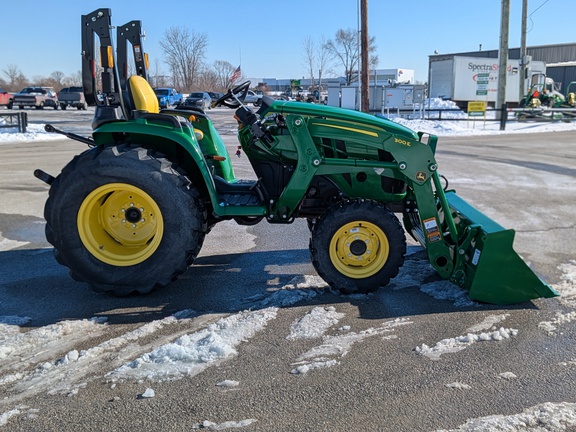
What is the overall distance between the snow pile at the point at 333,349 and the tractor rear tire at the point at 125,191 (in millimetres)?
1367

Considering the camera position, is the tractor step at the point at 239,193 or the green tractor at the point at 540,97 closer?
the tractor step at the point at 239,193

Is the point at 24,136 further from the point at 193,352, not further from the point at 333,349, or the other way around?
the point at 333,349

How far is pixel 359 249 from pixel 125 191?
199 centimetres

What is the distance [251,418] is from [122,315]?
1.78 meters

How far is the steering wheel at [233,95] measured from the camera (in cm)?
505

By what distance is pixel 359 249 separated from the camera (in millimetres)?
4516

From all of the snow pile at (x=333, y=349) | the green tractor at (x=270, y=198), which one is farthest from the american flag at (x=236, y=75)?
the snow pile at (x=333, y=349)

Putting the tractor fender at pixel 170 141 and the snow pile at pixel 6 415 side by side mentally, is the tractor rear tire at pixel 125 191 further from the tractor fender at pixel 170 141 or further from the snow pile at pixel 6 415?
the snow pile at pixel 6 415

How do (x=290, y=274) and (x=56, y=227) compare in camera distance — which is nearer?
(x=56, y=227)

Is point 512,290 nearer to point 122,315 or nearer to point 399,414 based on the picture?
point 399,414

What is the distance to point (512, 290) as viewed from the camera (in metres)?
4.33

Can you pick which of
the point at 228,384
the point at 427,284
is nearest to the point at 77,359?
the point at 228,384

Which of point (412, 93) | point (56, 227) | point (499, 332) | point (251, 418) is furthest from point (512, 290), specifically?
point (412, 93)

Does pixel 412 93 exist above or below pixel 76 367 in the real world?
above
